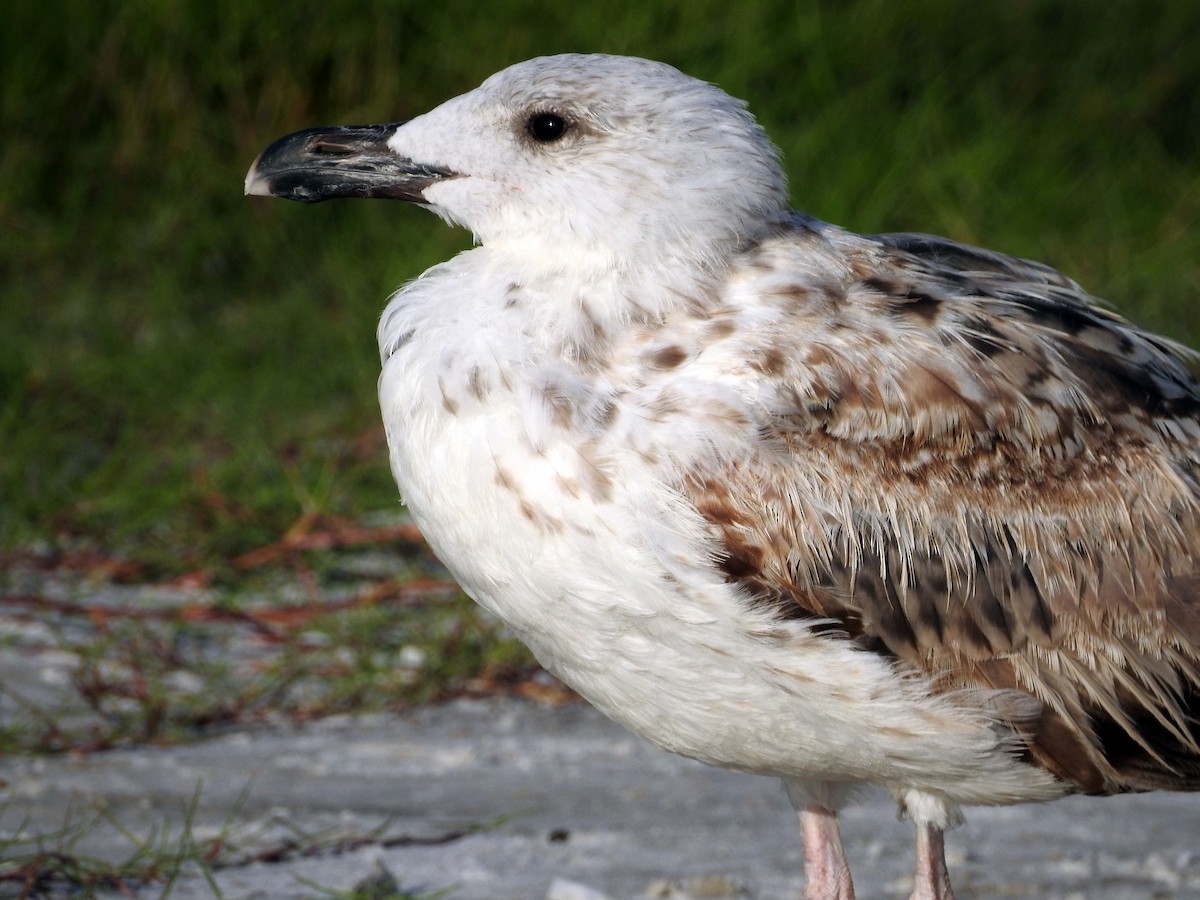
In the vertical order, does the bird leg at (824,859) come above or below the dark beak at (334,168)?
below

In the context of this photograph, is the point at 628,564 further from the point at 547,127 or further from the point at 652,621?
the point at 547,127

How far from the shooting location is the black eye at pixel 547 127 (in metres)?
3.54

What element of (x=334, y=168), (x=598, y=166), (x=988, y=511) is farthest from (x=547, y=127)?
(x=988, y=511)

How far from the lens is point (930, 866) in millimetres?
3635

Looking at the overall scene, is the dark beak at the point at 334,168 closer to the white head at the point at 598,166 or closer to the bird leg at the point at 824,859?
the white head at the point at 598,166

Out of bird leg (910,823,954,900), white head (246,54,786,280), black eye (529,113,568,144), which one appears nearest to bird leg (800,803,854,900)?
bird leg (910,823,954,900)

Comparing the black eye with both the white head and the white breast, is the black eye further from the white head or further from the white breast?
the white breast

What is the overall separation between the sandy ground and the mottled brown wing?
0.83 metres

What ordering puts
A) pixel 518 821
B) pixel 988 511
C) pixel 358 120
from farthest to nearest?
1. pixel 358 120
2. pixel 518 821
3. pixel 988 511

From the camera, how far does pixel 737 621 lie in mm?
3248

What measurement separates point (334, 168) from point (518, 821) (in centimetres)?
165

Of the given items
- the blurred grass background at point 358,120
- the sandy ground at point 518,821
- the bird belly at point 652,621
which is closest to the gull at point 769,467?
the bird belly at point 652,621

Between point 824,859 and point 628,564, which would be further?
point 824,859

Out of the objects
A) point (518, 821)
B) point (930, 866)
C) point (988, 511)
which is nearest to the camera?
point (988, 511)
